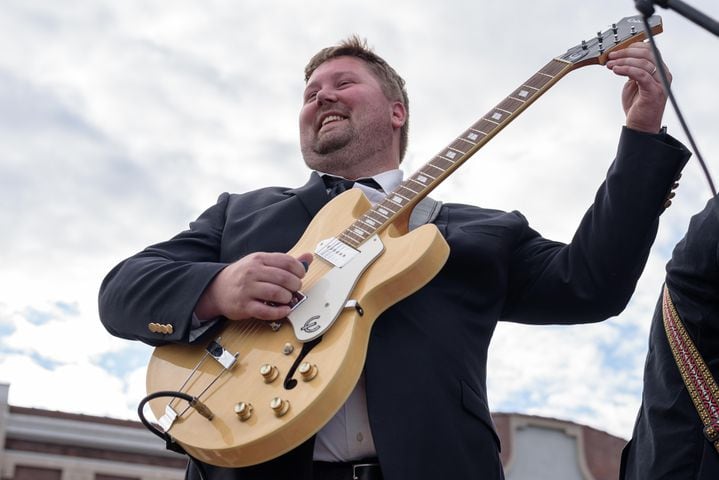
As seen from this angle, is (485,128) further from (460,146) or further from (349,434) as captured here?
(349,434)

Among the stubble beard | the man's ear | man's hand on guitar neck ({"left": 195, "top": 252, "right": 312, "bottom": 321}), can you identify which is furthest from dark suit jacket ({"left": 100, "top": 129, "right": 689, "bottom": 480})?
the man's ear

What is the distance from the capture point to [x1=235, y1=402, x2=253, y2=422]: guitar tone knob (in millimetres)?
2844

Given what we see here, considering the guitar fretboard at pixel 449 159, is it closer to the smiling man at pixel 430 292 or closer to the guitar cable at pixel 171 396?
the smiling man at pixel 430 292

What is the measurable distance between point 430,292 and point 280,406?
0.76 m

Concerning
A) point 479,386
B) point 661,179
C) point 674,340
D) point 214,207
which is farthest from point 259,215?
point 674,340

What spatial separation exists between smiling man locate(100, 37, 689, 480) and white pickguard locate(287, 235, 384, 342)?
0.05 meters

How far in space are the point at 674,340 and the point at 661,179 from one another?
0.66 meters

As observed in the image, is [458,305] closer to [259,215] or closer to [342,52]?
[259,215]

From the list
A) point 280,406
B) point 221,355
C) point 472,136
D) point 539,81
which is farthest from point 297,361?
point 539,81

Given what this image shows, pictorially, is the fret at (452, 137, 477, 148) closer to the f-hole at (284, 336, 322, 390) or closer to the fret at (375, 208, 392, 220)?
the fret at (375, 208, 392, 220)

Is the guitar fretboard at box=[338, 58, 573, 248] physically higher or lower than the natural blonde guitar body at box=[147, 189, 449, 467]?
higher

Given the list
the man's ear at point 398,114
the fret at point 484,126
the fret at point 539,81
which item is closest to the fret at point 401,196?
the fret at point 484,126

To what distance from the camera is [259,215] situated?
371 cm

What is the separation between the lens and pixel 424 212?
369 centimetres
